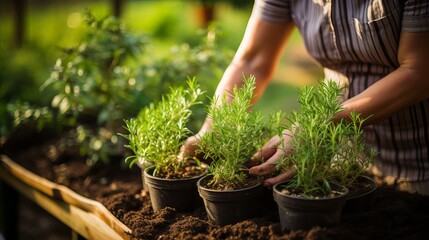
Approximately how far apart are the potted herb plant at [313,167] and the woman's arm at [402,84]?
17 cm

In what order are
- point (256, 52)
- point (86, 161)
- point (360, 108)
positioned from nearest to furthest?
point (360, 108) < point (256, 52) < point (86, 161)

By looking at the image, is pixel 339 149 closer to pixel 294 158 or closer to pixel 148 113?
pixel 294 158

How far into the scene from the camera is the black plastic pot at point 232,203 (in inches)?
64.3

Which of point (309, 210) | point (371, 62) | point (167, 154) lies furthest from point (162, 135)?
point (371, 62)

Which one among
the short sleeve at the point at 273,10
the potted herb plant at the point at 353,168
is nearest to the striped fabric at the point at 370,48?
the short sleeve at the point at 273,10

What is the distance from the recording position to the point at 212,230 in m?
1.66

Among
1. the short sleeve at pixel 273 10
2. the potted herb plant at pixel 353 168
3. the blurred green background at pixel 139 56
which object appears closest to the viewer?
the potted herb plant at pixel 353 168

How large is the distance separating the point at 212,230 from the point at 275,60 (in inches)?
38.0

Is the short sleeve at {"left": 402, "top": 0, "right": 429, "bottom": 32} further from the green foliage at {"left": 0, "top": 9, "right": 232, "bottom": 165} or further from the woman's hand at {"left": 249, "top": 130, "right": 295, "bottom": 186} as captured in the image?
the green foliage at {"left": 0, "top": 9, "right": 232, "bottom": 165}

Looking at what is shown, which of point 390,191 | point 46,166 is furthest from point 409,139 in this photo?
point 46,166

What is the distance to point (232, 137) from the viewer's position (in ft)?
5.45

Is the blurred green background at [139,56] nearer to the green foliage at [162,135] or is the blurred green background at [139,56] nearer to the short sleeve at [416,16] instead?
the green foliage at [162,135]

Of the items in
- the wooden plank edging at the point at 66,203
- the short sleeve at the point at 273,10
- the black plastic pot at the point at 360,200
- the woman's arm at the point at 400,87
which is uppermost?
the short sleeve at the point at 273,10

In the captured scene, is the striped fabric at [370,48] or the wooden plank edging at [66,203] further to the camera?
the wooden plank edging at [66,203]
